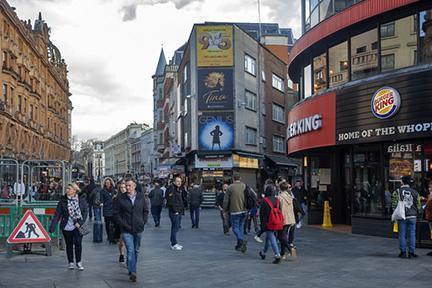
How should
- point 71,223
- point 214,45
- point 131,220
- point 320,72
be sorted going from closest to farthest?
point 131,220 < point 71,223 < point 320,72 < point 214,45

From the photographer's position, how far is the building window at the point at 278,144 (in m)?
51.2

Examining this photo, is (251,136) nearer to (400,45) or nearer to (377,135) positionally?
(377,135)

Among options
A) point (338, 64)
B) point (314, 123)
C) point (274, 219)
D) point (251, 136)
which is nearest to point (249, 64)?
point (251, 136)

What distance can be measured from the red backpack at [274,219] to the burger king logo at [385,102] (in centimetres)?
608

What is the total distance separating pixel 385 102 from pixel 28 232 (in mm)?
10443

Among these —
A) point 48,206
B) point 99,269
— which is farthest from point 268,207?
point 48,206

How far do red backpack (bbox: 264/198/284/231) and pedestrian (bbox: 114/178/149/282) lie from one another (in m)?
2.95

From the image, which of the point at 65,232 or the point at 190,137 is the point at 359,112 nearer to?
the point at 65,232

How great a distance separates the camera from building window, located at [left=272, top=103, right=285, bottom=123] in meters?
51.2

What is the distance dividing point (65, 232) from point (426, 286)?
6.61m

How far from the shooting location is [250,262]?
38.8ft

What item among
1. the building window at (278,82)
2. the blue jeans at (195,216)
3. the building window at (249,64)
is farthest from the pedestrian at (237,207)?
the building window at (278,82)

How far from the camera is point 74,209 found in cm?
1088

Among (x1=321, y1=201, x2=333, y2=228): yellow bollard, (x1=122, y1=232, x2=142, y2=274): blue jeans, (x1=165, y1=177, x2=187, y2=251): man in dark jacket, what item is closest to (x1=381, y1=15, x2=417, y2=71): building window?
(x1=321, y1=201, x2=333, y2=228): yellow bollard
